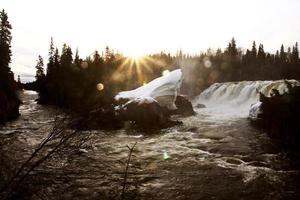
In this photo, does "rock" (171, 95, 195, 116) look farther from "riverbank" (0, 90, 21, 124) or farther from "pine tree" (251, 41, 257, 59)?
"pine tree" (251, 41, 257, 59)

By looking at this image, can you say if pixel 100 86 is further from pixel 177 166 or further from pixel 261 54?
pixel 261 54

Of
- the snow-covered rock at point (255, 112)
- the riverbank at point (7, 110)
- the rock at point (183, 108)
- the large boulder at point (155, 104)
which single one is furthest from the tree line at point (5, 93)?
the snow-covered rock at point (255, 112)

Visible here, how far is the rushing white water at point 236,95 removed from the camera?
4259 cm

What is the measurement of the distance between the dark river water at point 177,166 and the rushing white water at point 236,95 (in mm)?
18488

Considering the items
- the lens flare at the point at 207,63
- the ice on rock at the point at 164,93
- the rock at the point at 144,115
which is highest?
the lens flare at the point at 207,63

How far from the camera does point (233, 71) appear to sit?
9162cm

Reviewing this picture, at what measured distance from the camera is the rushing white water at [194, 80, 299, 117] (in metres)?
42.6

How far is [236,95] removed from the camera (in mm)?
49906

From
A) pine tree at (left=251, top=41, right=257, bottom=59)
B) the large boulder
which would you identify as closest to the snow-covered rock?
the large boulder

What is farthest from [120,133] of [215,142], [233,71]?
[233,71]

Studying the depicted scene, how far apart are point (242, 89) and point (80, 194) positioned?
138 ft

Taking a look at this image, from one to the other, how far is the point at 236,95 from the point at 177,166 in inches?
1433

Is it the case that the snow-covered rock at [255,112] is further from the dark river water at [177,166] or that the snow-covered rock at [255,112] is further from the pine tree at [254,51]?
the pine tree at [254,51]

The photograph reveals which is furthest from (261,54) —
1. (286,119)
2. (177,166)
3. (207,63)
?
(177,166)
